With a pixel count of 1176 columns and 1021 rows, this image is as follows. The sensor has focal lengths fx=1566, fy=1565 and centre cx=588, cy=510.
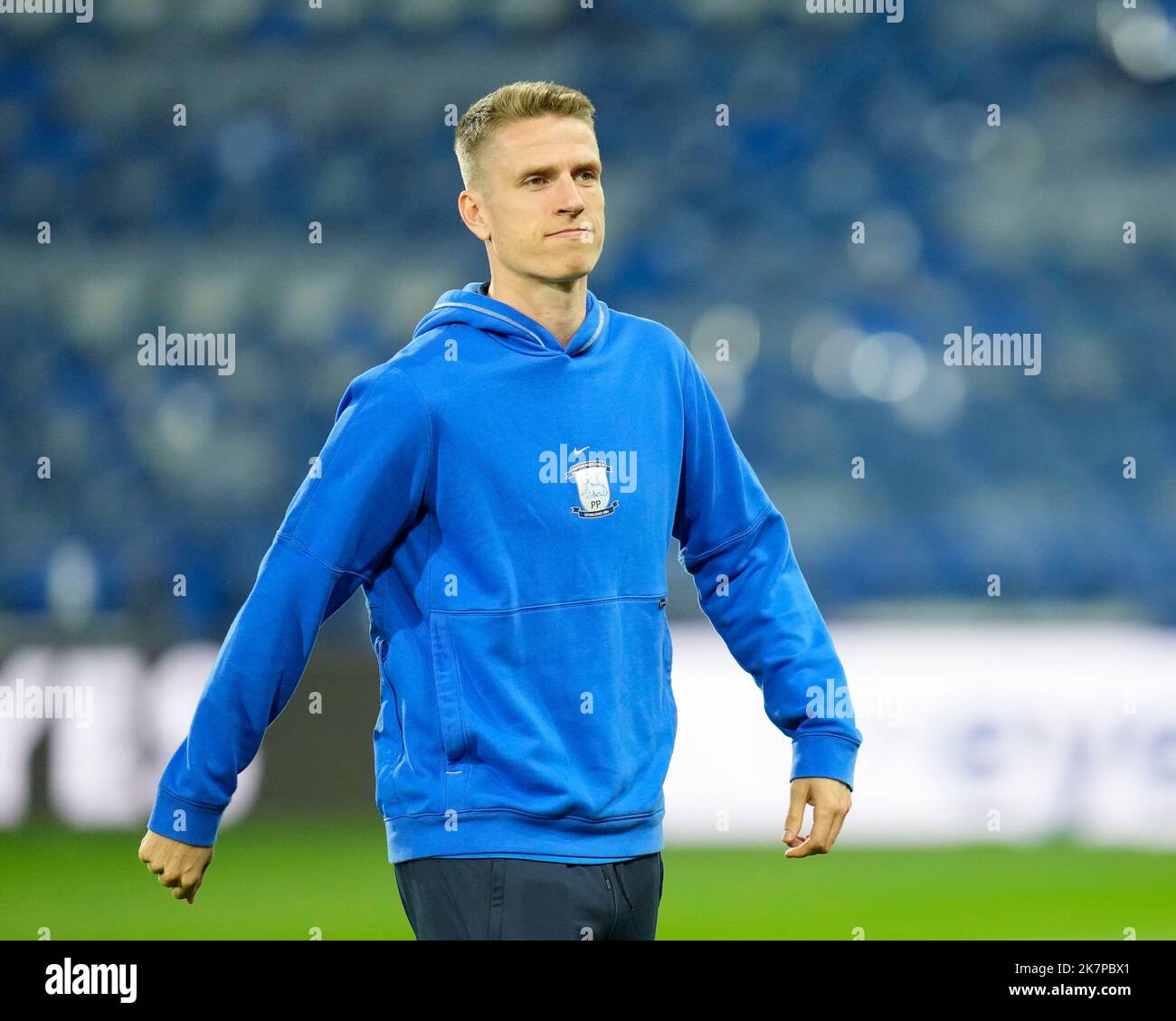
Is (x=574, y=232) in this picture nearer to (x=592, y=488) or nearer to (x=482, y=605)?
(x=592, y=488)

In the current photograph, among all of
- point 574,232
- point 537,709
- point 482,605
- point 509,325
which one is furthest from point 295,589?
point 574,232

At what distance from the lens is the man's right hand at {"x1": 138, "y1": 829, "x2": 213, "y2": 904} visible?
1888 millimetres

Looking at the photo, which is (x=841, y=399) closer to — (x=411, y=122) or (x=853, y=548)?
(x=853, y=548)

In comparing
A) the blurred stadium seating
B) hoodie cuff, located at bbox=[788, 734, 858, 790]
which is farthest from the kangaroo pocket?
the blurred stadium seating

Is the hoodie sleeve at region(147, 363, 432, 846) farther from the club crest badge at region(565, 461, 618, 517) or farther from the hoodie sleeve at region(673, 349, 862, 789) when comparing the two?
the hoodie sleeve at region(673, 349, 862, 789)

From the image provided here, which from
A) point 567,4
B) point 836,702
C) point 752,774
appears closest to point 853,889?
point 752,774

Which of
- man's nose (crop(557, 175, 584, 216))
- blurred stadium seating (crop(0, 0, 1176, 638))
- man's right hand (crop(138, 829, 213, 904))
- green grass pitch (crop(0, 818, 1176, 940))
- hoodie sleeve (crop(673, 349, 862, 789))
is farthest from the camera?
blurred stadium seating (crop(0, 0, 1176, 638))

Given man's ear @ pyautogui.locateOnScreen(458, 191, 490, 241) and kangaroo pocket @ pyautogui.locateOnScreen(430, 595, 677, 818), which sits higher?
man's ear @ pyautogui.locateOnScreen(458, 191, 490, 241)

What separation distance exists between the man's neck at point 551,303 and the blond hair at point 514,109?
164 millimetres

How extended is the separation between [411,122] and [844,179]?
2.23 m

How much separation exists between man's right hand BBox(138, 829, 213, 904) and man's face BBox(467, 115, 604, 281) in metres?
0.84

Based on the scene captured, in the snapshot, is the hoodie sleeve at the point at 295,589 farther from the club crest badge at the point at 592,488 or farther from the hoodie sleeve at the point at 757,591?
the hoodie sleeve at the point at 757,591

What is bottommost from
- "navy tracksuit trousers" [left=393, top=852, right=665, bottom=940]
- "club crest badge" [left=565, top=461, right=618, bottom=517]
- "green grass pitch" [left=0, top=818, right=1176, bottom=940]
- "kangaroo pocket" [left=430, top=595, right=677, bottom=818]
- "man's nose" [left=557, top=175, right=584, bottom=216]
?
"green grass pitch" [left=0, top=818, right=1176, bottom=940]

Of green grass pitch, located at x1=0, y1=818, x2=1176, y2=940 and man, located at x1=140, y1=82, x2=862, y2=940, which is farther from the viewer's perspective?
green grass pitch, located at x1=0, y1=818, x2=1176, y2=940
